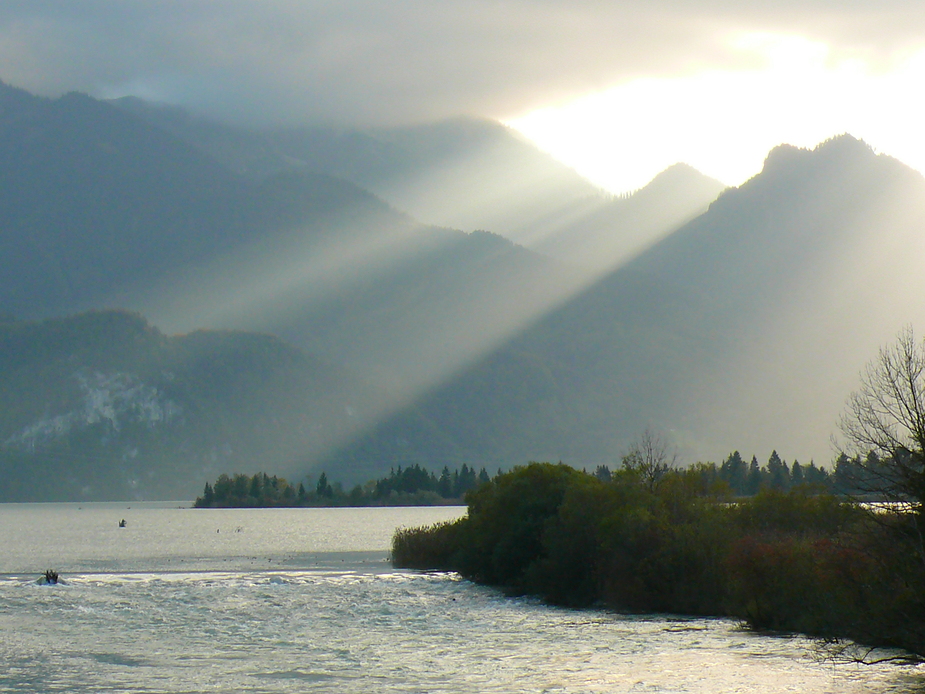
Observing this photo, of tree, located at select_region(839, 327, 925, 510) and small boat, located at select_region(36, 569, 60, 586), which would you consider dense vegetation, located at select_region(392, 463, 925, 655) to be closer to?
tree, located at select_region(839, 327, 925, 510)

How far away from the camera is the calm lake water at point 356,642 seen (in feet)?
137

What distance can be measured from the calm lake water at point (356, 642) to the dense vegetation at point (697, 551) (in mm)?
2552

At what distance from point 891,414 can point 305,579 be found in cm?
Answer: 5549

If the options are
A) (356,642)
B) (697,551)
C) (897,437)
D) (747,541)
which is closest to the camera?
(897,437)

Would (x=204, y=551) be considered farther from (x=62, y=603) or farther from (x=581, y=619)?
(x=581, y=619)

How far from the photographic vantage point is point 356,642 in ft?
172

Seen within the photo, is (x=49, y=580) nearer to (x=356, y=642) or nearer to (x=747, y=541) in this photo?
(x=356, y=642)

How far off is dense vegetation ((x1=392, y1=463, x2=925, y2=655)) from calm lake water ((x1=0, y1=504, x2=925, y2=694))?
100 inches

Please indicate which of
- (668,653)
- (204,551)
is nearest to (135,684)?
(668,653)

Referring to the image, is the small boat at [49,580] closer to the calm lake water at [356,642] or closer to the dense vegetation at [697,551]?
the calm lake water at [356,642]

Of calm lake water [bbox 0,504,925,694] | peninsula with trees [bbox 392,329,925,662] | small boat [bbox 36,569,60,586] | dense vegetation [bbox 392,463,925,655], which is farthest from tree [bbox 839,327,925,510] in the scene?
small boat [bbox 36,569,60,586]

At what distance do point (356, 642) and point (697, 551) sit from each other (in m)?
22.3

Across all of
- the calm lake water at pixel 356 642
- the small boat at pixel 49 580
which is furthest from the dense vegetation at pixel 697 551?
the small boat at pixel 49 580

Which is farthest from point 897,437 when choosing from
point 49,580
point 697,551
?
point 49,580
